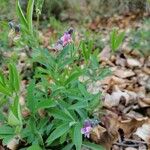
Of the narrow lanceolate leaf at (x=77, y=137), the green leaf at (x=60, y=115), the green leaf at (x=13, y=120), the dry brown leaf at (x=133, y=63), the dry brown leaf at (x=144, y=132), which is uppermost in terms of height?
the green leaf at (x=13, y=120)

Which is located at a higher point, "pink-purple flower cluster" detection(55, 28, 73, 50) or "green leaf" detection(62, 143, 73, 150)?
"pink-purple flower cluster" detection(55, 28, 73, 50)

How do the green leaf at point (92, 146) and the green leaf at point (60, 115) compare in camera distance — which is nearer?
the green leaf at point (60, 115)

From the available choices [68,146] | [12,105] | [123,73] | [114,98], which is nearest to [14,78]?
[12,105]

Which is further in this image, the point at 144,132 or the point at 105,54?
the point at 105,54

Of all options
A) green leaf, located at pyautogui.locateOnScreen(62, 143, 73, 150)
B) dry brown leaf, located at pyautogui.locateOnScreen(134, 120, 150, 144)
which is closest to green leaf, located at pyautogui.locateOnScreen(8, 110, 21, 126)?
green leaf, located at pyautogui.locateOnScreen(62, 143, 73, 150)

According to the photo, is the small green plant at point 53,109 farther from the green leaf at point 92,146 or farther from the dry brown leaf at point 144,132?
the dry brown leaf at point 144,132

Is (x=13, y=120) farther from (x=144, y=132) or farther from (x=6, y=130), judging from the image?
(x=144, y=132)

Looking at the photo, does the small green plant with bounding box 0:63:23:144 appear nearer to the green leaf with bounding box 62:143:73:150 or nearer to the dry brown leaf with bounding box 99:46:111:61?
the green leaf with bounding box 62:143:73:150

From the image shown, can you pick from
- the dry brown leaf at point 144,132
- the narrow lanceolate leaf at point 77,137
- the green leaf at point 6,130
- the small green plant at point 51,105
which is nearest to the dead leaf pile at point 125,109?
the dry brown leaf at point 144,132

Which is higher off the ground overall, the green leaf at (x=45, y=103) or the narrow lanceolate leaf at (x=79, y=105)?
the green leaf at (x=45, y=103)

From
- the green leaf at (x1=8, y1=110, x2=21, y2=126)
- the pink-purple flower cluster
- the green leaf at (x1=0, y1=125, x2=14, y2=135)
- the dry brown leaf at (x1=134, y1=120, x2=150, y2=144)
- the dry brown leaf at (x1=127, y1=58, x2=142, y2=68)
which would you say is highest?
the pink-purple flower cluster

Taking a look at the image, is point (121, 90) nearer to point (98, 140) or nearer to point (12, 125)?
point (98, 140)

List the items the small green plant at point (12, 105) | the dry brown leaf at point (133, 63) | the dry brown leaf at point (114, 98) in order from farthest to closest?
the dry brown leaf at point (133, 63)
the dry brown leaf at point (114, 98)
the small green plant at point (12, 105)
